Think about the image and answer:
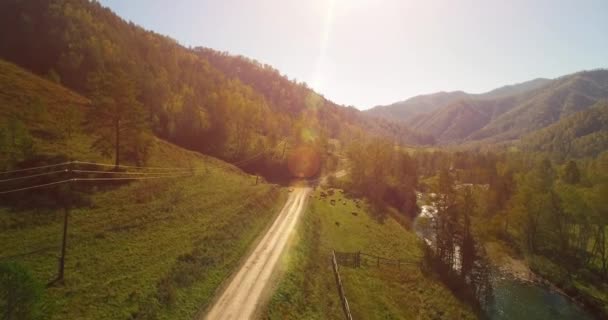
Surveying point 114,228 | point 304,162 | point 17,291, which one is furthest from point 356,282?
point 304,162

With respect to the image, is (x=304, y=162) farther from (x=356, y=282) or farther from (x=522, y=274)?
(x=356, y=282)

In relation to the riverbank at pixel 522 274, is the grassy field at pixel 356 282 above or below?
above

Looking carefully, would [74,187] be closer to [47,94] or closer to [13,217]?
[13,217]

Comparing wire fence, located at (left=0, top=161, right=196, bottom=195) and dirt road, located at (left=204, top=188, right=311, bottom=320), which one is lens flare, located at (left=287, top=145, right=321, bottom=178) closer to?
wire fence, located at (left=0, top=161, right=196, bottom=195)

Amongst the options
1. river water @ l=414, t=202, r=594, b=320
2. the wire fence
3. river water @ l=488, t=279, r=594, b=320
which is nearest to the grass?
the wire fence

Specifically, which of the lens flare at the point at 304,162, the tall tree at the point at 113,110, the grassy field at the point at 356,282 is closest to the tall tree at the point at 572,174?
the grassy field at the point at 356,282

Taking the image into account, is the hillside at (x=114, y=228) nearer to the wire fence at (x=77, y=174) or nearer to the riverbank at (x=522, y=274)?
the wire fence at (x=77, y=174)
